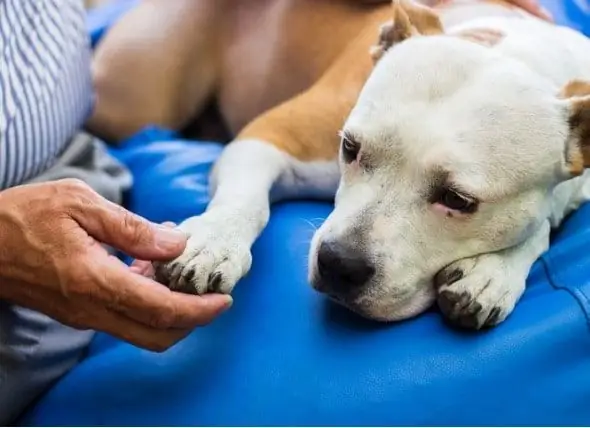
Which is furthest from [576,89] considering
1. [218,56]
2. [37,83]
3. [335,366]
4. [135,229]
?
[218,56]

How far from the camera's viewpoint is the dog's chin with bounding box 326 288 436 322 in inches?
43.7

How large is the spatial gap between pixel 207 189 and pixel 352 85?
0.97ft

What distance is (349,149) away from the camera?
1.21 m

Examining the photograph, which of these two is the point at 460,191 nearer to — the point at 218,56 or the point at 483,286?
the point at 483,286


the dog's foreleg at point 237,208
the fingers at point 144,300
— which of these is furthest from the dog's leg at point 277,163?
the fingers at point 144,300

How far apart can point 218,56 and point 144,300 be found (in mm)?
1071

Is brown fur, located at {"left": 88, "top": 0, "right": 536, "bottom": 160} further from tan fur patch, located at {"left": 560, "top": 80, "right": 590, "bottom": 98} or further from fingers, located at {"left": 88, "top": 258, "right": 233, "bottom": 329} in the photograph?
fingers, located at {"left": 88, "top": 258, "right": 233, "bottom": 329}

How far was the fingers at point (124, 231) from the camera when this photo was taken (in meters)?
1.07

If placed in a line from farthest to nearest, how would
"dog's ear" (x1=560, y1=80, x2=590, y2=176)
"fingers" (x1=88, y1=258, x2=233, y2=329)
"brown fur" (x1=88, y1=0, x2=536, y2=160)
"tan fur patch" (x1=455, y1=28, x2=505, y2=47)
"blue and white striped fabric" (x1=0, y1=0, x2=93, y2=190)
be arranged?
1. "brown fur" (x1=88, y1=0, x2=536, y2=160)
2. "blue and white striped fabric" (x1=0, y1=0, x2=93, y2=190)
3. "tan fur patch" (x1=455, y1=28, x2=505, y2=47)
4. "dog's ear" (x1=560, y1=80, x2=590, y2=176)
5. "fingers" (x1=88, y1=258, x2=233, y2=329)

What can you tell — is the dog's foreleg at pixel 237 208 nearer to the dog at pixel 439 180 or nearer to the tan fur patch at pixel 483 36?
the dog at pixel 439 180

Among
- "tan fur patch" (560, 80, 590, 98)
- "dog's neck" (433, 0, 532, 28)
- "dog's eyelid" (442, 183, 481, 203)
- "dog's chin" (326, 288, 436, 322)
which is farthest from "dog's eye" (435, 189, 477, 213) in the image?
"dog's neck" (433, 0, 532, 28)

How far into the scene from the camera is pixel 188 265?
111 centimetres

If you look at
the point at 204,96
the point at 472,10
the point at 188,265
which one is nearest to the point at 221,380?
the point at 188,265

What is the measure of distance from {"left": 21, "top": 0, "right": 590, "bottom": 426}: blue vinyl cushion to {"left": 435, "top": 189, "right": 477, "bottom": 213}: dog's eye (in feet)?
0.46
